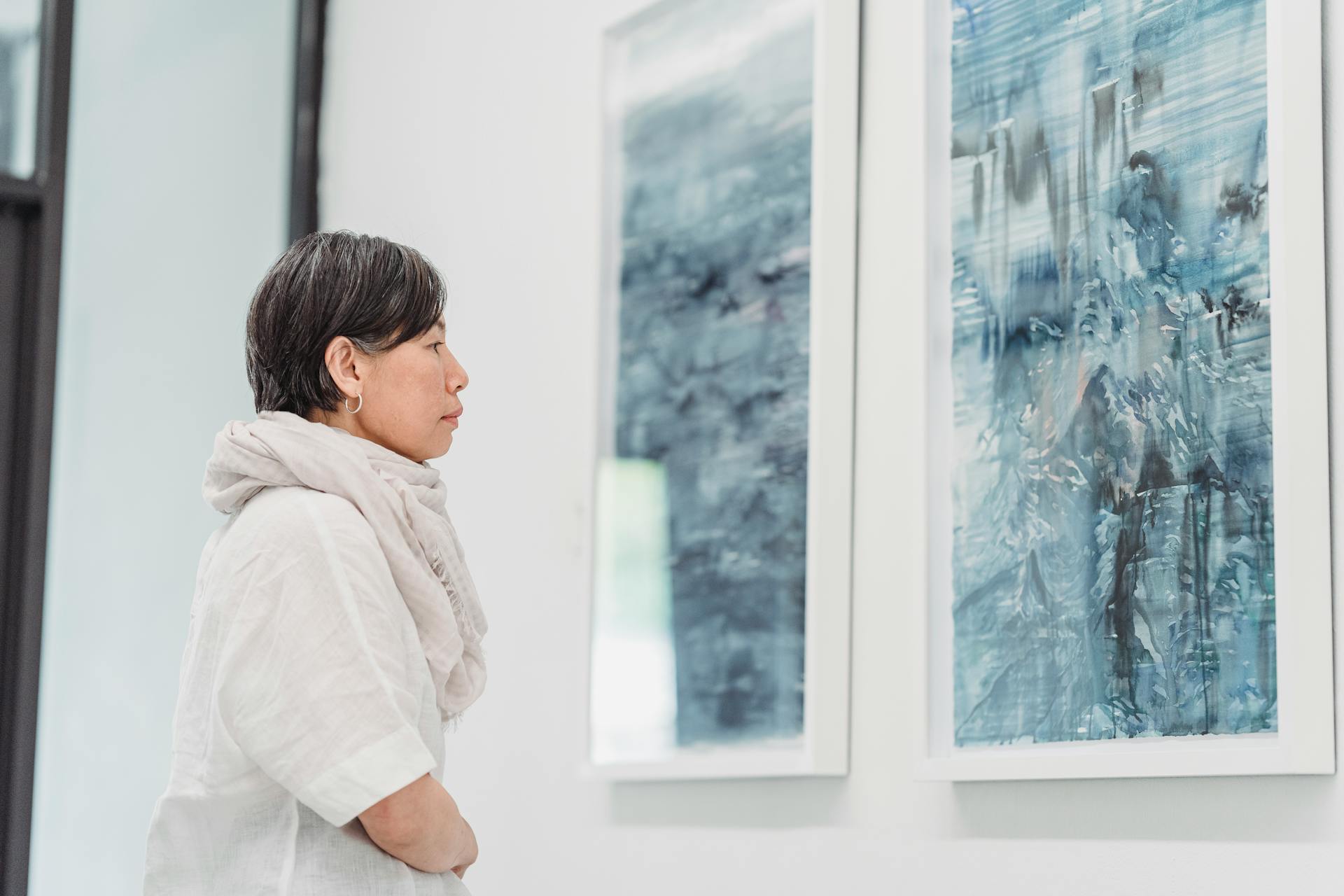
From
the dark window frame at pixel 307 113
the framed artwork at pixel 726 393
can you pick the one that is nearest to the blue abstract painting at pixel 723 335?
the framed artwork at pixel 726 393

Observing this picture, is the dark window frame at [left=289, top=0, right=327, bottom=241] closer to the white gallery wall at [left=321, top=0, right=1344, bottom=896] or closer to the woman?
the white gallery wall at [left=321, top=0, right=1344, bottom=896]

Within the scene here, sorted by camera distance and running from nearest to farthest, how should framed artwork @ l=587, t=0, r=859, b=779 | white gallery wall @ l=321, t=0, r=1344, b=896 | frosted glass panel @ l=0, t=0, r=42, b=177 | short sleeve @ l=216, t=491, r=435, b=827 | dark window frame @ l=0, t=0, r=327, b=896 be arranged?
short sleeve @ l=216, t=491, r=435, b=827 < white gallery wall @ l=321, t=0, r=1344, b=896 < framed artwork @ l=587, t=0, r=859, b=779 < dark window frame @ l=0, t=0, r=327, b=896 < frosted glass panel @ l=0, t=0, r=42, b=177

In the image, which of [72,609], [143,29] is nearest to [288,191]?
[143,29]

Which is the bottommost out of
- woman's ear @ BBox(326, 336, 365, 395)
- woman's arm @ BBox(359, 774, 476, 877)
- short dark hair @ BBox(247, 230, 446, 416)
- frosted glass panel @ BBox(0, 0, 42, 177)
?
woman's arm @ BBox(359, 774, 476, 877)

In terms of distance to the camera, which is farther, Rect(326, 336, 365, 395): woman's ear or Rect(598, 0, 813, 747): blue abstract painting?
Rect(598, 0, 813, 747): blue abstract painting

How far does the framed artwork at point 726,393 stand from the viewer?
1864mm

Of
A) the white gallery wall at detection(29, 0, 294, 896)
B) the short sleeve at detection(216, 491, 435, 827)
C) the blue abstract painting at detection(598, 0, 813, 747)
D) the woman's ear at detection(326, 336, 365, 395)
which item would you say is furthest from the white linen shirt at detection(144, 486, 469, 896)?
the white gallery wall at detection(29, 0, 294, 896)

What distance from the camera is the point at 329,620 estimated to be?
1179 millimetres

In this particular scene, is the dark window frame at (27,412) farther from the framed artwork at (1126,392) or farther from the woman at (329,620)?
the framed artwork at (1126,392)

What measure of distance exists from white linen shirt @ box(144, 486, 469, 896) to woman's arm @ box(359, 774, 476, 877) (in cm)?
1

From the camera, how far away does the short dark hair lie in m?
1.33

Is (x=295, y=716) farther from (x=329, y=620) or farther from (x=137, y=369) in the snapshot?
(x=137, y=369)

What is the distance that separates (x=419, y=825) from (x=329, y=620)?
0.55 feet

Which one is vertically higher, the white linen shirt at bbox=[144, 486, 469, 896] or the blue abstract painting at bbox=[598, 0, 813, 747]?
the blue abstract painting at bbox=[598, 0, 813, 747]
